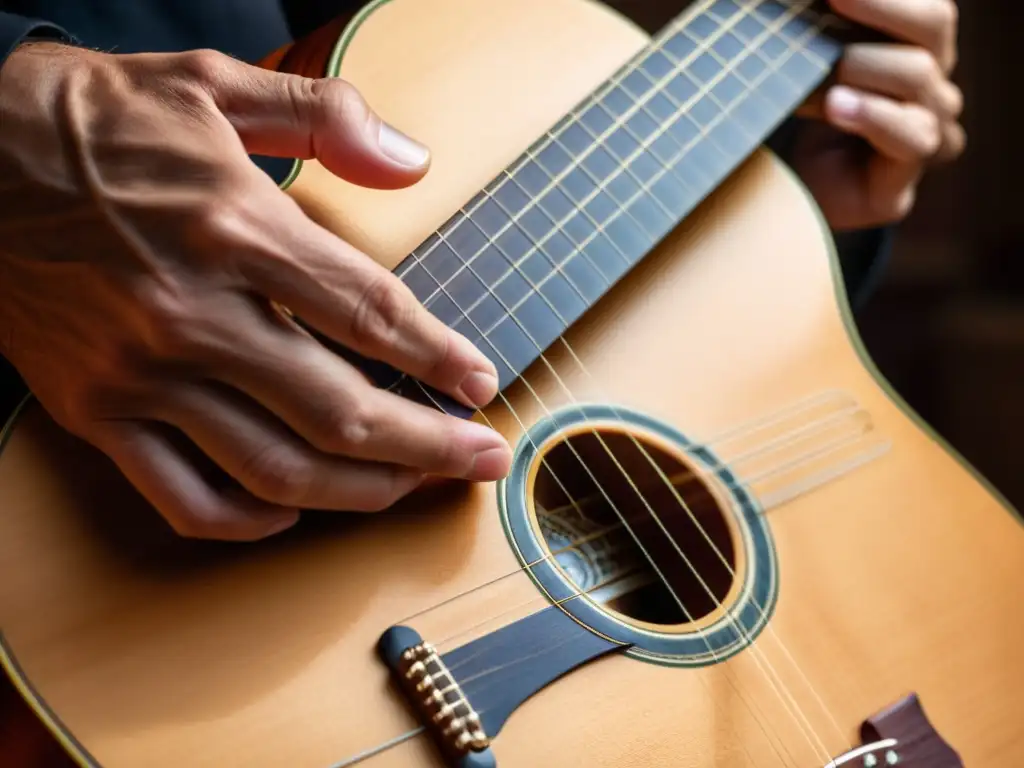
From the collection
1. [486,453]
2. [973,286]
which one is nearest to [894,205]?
[486,453]

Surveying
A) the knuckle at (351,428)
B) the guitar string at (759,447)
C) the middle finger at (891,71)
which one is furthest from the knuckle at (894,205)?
the knuckle at (351,428)

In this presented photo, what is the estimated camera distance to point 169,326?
1.57 ft

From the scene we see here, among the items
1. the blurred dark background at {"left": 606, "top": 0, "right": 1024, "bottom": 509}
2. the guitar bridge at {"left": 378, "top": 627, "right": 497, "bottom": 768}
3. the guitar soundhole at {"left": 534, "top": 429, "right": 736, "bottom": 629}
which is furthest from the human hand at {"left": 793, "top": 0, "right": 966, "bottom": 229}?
the blurred dark background at {"left": 606, "top": 0, "right": 1024, "bottom": 509}

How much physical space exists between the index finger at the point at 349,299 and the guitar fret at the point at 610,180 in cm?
9

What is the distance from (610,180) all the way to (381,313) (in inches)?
11.4

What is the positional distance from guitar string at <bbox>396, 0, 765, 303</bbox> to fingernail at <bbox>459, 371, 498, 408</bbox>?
0.07 meters

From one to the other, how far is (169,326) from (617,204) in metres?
0.37

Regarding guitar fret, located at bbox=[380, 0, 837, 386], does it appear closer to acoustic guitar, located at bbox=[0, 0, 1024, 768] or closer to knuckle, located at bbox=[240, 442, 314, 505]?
acoustic guitar, located at bbox=[0, 0, 1024, 768]

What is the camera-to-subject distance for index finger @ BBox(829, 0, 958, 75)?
88cm

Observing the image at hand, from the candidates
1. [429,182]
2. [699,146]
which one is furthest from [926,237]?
[429,182]

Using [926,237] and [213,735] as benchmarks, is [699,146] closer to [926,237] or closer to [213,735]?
[213,735]

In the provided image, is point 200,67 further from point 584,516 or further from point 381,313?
point 584,516

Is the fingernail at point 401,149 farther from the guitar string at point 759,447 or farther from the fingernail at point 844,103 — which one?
the fingernail at point 844,103

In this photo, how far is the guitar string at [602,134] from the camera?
612 millimetres
